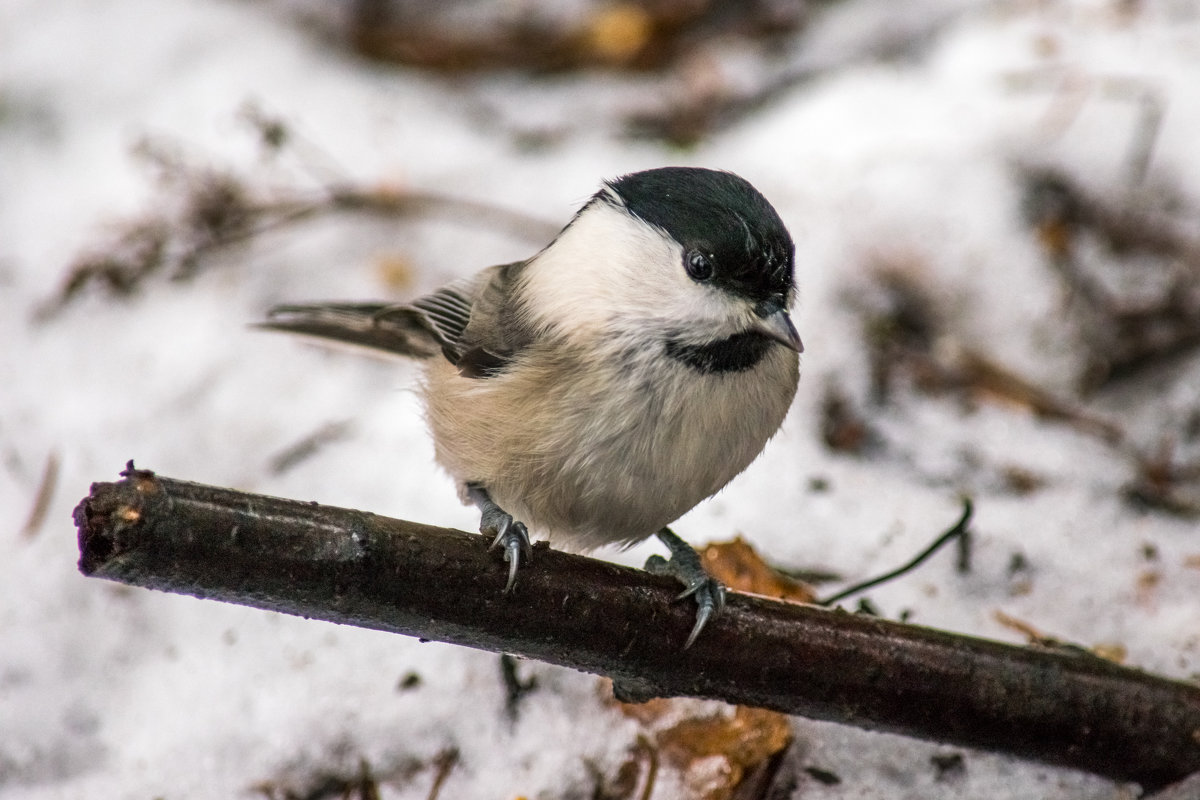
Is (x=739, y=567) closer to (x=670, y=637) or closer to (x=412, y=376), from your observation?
(x=670, y=637)

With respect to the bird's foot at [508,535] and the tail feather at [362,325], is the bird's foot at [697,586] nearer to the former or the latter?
the bird's foot at [508,535]

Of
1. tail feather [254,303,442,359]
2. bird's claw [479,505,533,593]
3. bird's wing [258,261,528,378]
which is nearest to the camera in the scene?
bird's claw [479,505,533,593]

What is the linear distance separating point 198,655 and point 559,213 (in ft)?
4.96

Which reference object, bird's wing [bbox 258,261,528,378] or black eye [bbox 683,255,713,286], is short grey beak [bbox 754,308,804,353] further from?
bird's wing [bbox 258,261,528,378]

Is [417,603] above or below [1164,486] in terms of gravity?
below

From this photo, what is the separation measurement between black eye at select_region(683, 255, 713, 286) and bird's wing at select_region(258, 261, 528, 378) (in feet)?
0.97

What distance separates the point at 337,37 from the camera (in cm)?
348

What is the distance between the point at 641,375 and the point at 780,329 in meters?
0.21

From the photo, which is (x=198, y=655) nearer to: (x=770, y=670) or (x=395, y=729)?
(x=395, y=729)

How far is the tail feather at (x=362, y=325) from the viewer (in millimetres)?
2178

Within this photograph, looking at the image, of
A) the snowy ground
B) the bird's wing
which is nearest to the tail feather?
the bird's wing

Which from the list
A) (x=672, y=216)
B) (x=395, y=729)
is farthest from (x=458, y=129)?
(x=395, y=729)

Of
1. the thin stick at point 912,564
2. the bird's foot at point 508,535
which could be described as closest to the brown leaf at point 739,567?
the thin stick at point 912,564

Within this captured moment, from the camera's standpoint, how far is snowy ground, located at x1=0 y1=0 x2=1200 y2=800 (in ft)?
6.07
